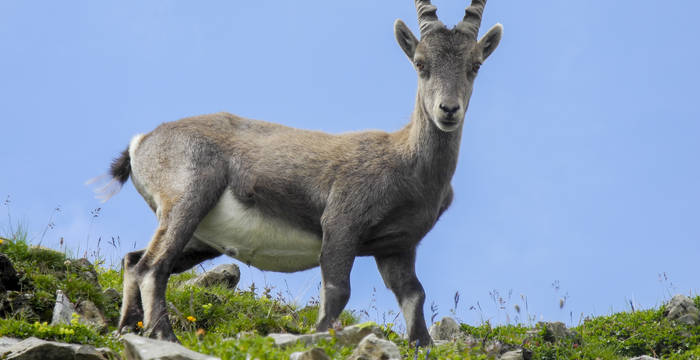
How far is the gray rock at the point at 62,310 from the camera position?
7648 mm

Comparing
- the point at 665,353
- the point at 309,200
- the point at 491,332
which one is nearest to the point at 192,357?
the point at 309,200

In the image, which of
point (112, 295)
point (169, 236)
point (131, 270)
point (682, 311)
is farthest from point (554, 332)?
point (112, 295)

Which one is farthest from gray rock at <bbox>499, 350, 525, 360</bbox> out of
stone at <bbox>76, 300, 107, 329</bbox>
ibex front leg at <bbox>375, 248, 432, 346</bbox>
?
stone at <bbox>76, 300, 107, 329</bbox>

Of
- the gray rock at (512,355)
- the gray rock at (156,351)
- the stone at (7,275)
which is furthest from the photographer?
the stone at (7,275)

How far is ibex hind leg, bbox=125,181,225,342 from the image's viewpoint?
26.2 ft

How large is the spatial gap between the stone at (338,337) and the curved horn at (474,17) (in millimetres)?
3726

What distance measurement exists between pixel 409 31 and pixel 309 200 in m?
2.12

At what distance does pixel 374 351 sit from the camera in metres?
5.17

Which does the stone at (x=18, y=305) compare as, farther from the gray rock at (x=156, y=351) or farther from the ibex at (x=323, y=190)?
the gray rock at (x=156, y=351)

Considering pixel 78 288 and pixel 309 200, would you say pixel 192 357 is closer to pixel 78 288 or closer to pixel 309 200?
pixel 309 200

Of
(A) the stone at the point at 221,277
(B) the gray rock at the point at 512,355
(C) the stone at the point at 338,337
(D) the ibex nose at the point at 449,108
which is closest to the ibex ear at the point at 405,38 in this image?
(D) the ibex nose at the point at 449,108

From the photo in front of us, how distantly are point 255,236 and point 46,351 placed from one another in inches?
115

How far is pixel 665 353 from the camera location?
9148mm

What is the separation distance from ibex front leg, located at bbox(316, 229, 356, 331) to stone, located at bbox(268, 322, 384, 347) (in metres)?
1.32
